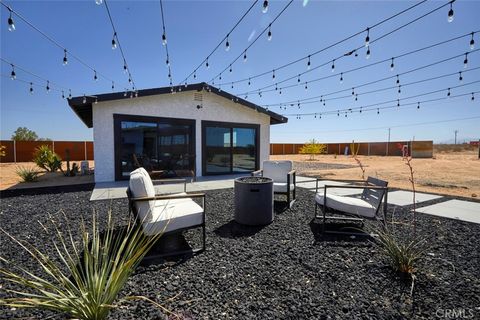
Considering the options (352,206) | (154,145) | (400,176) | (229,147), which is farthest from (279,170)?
(400,176)

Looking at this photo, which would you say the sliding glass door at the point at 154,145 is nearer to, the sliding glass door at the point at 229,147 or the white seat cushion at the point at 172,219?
the sliding glass door at the point at 229,147

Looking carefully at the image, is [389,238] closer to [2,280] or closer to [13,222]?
[2,280]

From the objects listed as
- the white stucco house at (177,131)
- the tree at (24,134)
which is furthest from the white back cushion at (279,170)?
the tree at (24,134)

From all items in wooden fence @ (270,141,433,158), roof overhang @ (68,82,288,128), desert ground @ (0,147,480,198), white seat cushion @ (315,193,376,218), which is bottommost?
desert ground @ (0,147,480,198)

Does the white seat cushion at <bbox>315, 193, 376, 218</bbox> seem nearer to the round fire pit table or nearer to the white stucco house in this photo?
the round fire pit table

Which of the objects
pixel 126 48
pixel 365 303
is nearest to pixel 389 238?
pixel 365 303

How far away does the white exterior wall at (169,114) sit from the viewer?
736 centimetres

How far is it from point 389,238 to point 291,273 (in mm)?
1135

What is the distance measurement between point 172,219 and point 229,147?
721 centimetres

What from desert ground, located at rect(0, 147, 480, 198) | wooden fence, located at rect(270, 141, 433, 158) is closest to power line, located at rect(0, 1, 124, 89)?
desert ground, located at rect(0, 147, 480, 198)

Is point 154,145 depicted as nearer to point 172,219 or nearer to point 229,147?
point 229,147

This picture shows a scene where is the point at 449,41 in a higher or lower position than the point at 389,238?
higher

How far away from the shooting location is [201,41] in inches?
255

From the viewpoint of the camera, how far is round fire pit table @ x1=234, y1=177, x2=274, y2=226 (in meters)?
3.54
